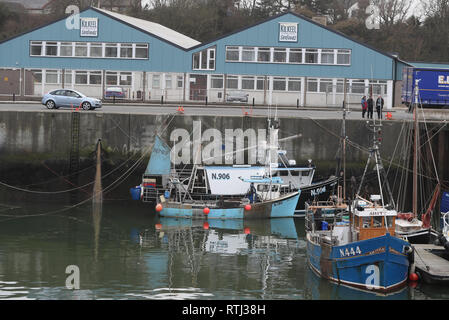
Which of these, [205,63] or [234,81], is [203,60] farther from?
[234,81]

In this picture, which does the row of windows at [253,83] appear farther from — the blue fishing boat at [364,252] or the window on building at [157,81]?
the blue fishing boat at [364,252]

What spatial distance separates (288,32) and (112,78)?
1246cm

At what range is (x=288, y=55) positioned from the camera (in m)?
53.6

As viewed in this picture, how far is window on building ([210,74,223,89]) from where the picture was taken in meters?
54.6

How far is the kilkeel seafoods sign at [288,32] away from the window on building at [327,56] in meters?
2.02

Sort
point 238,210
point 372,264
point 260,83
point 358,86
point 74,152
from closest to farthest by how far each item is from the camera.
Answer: point 372,264, point 238,210, point 74,152, point 358,86, point 260,83

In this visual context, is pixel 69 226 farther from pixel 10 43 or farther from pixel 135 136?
pixel 10 43

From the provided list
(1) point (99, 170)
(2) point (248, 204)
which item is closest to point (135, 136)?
(1) point (99, 170)

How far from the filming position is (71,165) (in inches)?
1516

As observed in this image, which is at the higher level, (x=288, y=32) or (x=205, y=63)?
(x=288, y=32)

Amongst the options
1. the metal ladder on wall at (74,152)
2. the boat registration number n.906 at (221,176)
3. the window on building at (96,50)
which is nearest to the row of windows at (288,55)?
the window on building at (96,50)

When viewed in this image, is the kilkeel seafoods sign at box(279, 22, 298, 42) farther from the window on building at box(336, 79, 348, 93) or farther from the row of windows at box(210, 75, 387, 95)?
the window on building at box(336, 79, 348, 93)

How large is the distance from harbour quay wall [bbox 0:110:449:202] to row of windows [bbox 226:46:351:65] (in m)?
14.3

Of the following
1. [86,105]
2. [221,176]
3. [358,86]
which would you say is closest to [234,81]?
[358,86]
